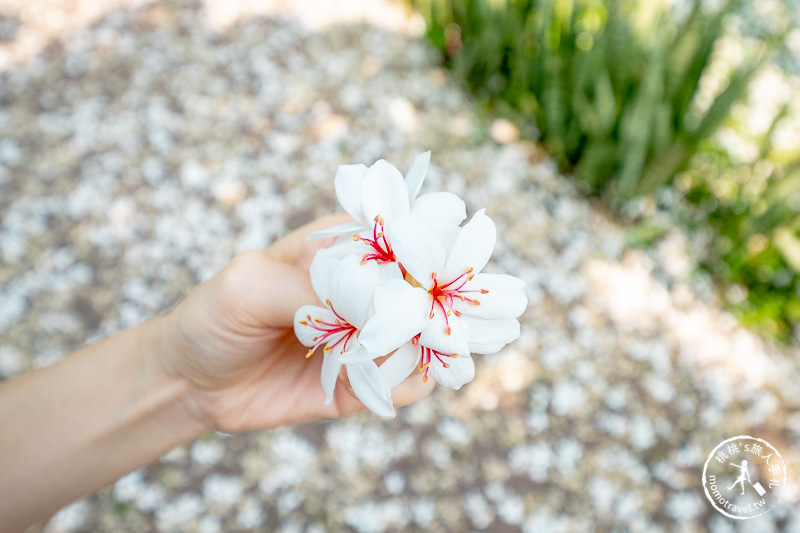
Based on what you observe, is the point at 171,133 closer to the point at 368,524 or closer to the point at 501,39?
the point at 501,39

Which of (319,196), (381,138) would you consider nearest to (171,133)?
(319,196)

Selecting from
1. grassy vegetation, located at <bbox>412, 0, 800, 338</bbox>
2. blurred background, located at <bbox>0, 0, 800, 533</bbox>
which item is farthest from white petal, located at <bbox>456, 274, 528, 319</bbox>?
grassy vegetation, located at <bbox>412, 0, 800, 338</bbox>

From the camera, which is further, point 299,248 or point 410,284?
point 299,248

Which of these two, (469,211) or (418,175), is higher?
(418,175)

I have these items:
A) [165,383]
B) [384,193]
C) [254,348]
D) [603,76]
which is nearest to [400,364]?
[384,193]

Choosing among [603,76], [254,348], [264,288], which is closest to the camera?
[264,288]

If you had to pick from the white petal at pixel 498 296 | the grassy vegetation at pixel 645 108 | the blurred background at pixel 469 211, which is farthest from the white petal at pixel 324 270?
the grassy vegetation at pixel 645 108

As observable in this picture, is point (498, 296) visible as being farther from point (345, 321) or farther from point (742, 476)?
point (742, 476)
